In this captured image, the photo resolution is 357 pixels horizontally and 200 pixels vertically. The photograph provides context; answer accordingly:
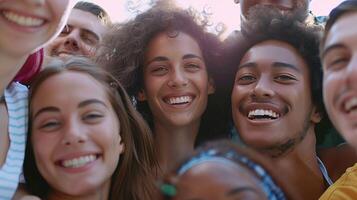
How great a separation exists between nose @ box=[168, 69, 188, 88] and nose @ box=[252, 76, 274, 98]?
415mm

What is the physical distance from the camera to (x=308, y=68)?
9.77 feet

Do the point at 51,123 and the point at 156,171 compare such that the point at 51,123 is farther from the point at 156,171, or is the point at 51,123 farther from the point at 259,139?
the point at 259,139

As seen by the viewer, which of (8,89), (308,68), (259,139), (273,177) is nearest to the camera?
(273,177)

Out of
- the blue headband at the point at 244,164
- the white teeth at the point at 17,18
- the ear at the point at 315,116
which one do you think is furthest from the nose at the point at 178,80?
the blue headband at the point at 244,164

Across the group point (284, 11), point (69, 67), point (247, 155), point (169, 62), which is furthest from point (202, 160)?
point (284, 11)

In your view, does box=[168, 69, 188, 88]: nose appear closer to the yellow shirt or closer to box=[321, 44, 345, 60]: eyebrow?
box=[321, 44, 345, 60]: eyebrow

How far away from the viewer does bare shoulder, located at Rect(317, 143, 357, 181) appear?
9.49ft

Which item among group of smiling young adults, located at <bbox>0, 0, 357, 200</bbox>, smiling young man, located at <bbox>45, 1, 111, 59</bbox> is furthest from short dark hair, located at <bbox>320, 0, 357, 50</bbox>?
smiling young man, located at <bbox>45, 1, 111, 59</bbox>

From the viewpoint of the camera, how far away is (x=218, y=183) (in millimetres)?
1669

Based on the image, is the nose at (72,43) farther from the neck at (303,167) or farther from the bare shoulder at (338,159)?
the bare shoulder at (338,159)

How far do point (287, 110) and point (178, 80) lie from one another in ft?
2.08

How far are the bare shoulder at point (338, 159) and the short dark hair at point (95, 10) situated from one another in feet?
6.37

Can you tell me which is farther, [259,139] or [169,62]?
[169,62]

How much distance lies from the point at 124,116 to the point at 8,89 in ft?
1.87
